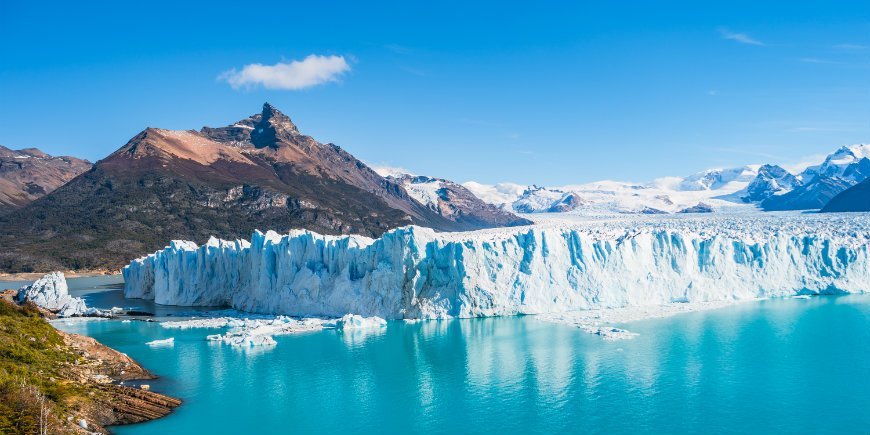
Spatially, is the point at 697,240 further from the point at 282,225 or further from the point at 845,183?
the point at 845,183

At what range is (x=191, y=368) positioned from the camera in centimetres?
2378

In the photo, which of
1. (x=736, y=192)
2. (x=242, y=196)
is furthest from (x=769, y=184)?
(x=242, y=196)

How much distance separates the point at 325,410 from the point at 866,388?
1526 centimetres

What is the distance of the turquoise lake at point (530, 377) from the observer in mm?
17406

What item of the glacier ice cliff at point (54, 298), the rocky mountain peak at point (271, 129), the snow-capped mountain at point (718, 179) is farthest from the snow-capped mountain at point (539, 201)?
the glacier ice cliff at point (54, 298)

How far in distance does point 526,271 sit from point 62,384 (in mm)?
20372

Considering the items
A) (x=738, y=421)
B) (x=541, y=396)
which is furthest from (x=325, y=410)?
(x=738, y=421)

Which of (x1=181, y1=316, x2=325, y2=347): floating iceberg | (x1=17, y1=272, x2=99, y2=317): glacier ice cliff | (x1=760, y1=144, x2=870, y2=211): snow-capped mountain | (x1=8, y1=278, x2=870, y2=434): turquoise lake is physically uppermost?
(x1=760, y1=144, x2=870, y2=211): snow-capped mountain

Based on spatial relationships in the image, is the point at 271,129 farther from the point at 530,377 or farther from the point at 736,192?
the point at 530,377

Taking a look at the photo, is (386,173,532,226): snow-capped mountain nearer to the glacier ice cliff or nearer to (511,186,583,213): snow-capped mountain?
(511,186,583,213): snow-capped mountain

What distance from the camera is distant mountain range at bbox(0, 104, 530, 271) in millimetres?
79938

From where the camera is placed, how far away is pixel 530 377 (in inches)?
846

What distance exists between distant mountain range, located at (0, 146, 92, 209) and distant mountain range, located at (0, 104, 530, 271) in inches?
994

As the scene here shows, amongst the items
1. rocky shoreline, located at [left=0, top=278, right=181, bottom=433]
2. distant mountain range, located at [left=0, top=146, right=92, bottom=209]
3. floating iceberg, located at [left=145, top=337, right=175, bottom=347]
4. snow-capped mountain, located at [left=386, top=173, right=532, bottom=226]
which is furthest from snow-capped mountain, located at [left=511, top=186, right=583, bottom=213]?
rocky shoreline, located at [left=0, top=278, right=181, bottom=433]
